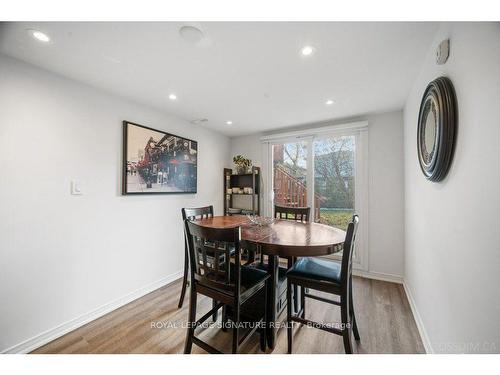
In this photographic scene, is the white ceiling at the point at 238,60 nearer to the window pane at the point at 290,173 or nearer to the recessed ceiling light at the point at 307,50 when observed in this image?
the recessed ceiling light at the point at 307,50

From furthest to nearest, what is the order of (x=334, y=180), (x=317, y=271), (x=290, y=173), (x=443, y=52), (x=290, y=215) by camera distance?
1. (x=290, y=173)
2. (x=334, y=180)
3. (x=290, y=215)
4. (x=317, y=271)
5. (x=443, y=52)

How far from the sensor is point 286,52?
1.49 m

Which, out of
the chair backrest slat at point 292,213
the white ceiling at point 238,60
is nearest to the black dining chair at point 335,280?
the chair backrest slat at point 292,213

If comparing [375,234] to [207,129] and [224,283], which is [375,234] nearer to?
[224,283]

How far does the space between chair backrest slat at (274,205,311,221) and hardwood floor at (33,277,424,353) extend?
3.17ft

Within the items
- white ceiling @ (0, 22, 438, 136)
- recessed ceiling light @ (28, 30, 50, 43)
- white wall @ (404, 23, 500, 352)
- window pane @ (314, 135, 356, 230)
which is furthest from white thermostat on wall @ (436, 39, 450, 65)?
recessed ceiling light @ (28, 30, 50, 43)

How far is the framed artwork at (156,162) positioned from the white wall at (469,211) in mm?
2717

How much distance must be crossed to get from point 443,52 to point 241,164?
2.83m

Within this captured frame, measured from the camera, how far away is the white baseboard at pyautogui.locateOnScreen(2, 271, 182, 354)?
1.57 m

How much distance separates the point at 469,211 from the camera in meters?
0.96

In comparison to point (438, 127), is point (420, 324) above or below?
below

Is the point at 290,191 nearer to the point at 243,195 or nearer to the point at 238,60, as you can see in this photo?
the point at 243,195

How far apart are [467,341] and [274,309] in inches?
41.8

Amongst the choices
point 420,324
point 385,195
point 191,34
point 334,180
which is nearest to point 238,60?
point 191,34
